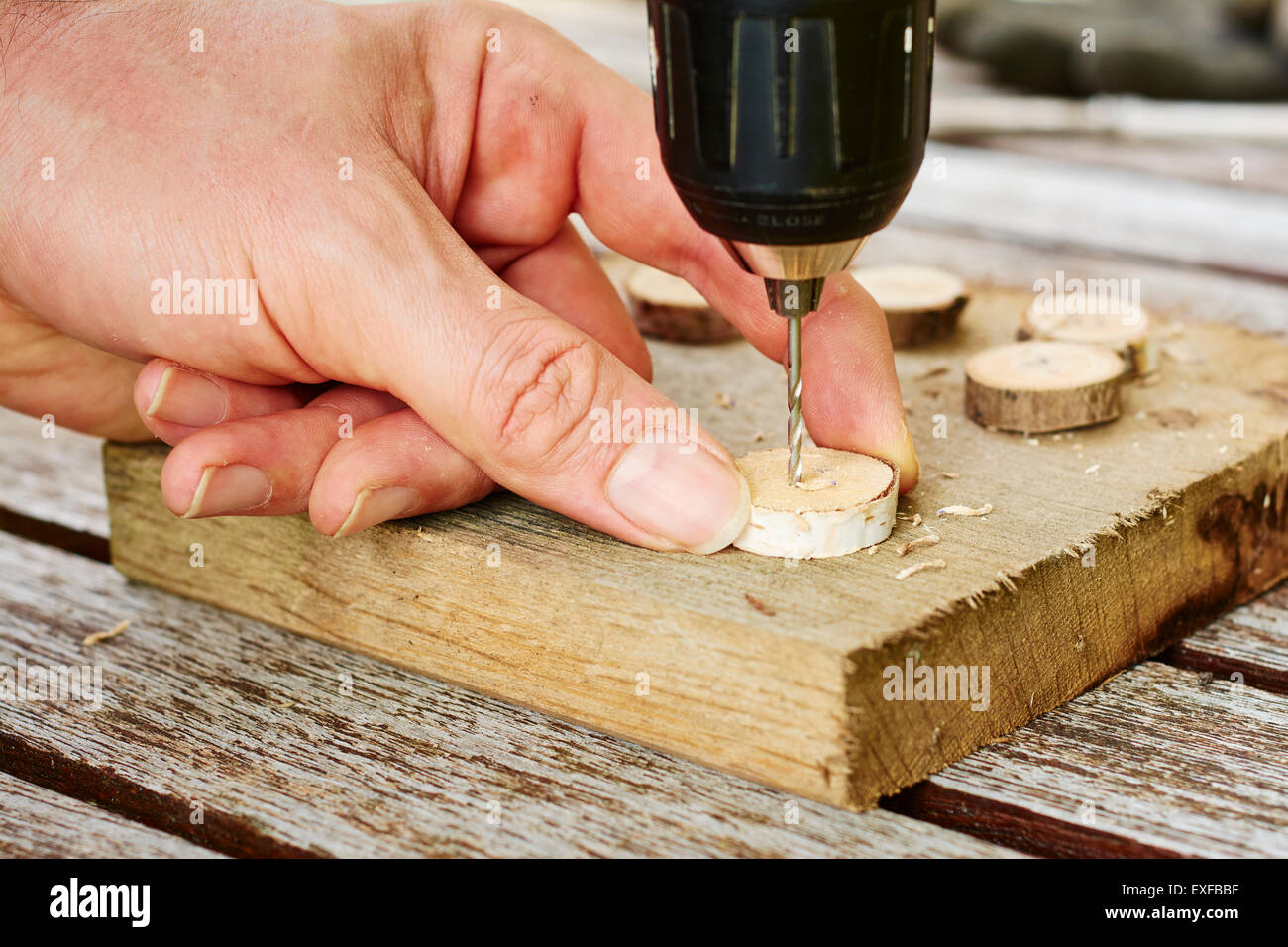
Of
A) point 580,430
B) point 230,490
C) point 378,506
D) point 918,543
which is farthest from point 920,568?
point 230,490

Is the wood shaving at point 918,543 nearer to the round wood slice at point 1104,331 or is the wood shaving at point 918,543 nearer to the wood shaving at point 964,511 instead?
the wood shaving at point 964,511

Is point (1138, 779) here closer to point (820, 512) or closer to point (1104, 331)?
point (820, 512)

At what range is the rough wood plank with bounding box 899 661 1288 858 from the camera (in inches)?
32.4

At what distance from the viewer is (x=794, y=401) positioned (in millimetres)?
995

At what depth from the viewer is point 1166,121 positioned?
8.86 ft

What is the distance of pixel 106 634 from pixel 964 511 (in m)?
0.68

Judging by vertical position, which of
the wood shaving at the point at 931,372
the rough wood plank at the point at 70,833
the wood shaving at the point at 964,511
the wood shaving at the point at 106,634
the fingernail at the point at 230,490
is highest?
the wood shaving at the point at 931,372

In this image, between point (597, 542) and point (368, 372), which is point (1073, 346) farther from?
point (368, 372)

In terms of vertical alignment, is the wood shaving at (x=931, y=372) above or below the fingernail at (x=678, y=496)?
above

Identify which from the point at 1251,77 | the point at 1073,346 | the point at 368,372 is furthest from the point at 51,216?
the point at 1251,77

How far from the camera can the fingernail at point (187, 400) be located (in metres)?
1.04

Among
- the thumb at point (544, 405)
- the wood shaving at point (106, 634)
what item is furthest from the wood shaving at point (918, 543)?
the wood shaving at point (106, 634)

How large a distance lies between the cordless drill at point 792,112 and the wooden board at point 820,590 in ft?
0.79

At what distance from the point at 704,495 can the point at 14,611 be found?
601mm
